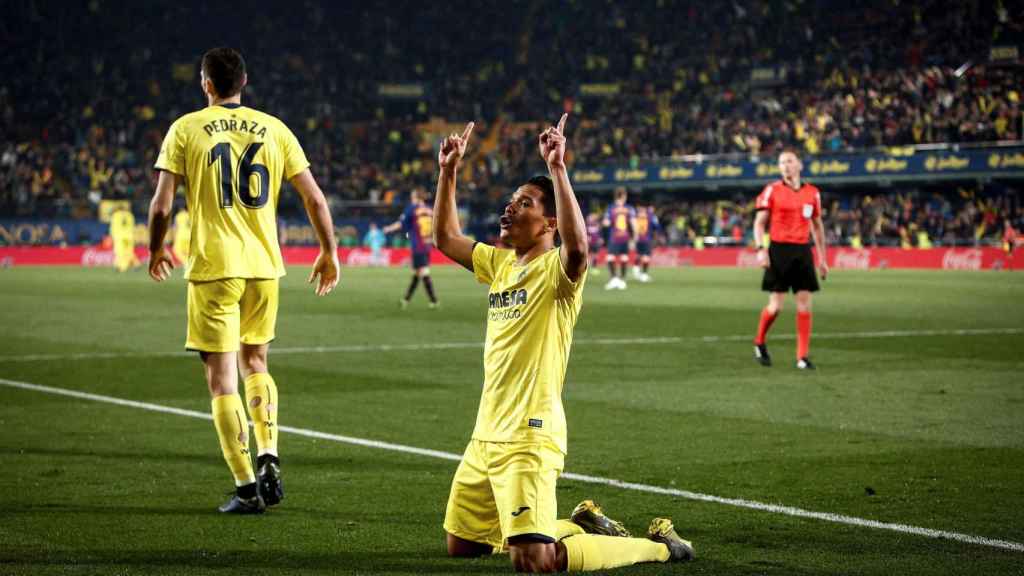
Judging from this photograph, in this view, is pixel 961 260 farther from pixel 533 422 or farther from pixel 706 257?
pixel 533 422

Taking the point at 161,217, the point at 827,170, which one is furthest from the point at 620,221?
the point at 161,217

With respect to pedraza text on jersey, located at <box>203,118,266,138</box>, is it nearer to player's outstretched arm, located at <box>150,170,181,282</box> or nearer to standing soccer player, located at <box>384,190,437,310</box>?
player's outstretched arm, located at <box>150,170,181,282</box>

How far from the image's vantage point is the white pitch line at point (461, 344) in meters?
15.1

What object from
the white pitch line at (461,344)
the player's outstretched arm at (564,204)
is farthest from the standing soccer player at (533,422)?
the white pitch line at (461,344)

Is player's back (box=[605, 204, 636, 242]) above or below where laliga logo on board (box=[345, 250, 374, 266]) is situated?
above

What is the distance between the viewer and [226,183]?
6.88 m

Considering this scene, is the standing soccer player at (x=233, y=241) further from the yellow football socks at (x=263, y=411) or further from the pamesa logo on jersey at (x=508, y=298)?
the pamesa logo on jersey at (x=508, y=298)

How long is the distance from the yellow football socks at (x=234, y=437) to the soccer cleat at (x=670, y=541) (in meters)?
2.17

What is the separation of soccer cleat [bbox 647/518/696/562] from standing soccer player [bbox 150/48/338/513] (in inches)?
83.7

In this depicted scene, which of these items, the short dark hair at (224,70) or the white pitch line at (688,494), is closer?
the white pitch line at (688,494)

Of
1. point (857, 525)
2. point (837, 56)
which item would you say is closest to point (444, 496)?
point (857, 525)

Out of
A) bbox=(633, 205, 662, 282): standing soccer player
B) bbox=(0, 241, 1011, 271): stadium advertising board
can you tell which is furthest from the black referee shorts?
bbox=(0, 241, 1011, 271): stadium advertising board

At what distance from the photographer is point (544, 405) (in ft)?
17.7

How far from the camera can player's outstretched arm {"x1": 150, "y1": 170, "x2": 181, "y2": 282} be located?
6.67 m
